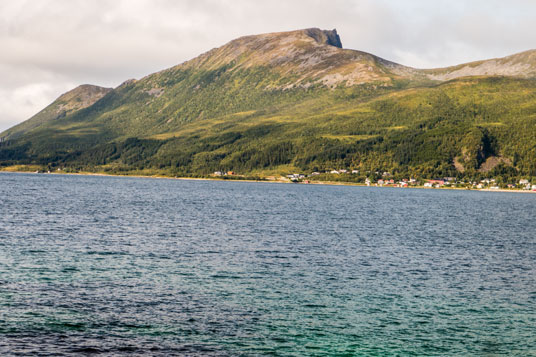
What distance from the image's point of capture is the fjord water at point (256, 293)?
125 feet

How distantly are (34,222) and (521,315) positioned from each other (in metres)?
86.9

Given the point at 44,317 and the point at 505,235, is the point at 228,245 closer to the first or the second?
the point at 44,317

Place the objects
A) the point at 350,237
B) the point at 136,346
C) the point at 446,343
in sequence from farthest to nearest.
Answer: the point at 350,237
the point at 446,343
the point at 136,346

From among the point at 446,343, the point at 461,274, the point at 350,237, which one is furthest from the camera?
the point at 350,237

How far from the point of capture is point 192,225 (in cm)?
10812

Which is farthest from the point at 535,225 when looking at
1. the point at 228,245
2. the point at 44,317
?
the point at 44,317

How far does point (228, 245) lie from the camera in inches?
3214

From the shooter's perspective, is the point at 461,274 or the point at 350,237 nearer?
the point at 461,274

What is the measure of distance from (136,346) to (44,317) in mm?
10146

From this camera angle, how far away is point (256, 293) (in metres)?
51.3

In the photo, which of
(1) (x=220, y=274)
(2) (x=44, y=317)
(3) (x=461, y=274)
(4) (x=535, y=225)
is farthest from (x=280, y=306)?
(4) (x=535, y=225)

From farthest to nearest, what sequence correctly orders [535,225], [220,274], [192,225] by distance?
1. [535,225]
2. [192,225]
3. [220,274]

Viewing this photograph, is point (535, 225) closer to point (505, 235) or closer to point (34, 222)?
point (505, 235)

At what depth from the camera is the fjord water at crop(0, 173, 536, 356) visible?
125ft
